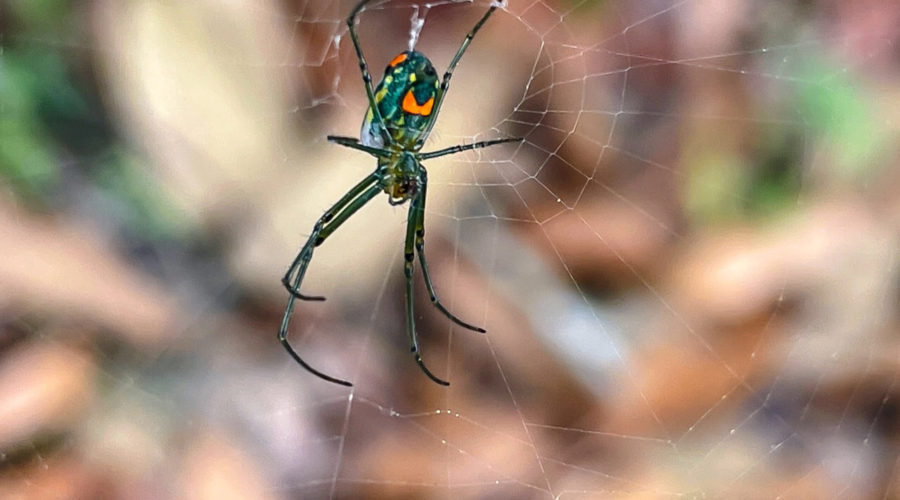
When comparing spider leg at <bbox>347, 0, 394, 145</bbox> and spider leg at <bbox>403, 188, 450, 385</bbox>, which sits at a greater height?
spider leg at <bbox>347, 0, 394, 145</bbox>

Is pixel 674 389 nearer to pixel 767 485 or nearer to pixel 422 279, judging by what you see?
pixel 767 485

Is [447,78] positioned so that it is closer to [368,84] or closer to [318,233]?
[368,84]

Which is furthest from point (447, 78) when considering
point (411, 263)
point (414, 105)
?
point (411, 263)

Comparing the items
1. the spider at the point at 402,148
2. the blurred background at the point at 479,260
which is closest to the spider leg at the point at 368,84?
the spider at the point at 402,148

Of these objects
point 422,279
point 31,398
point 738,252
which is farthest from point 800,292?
point 31,398

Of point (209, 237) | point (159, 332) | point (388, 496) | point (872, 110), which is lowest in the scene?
point (388, 496)

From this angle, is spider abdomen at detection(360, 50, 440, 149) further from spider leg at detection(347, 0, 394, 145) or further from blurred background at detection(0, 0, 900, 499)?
blurred background at detection(0, 0, 900, 499)

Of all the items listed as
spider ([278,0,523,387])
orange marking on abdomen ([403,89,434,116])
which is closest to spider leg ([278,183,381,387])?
spider ([278,0,523,387])
